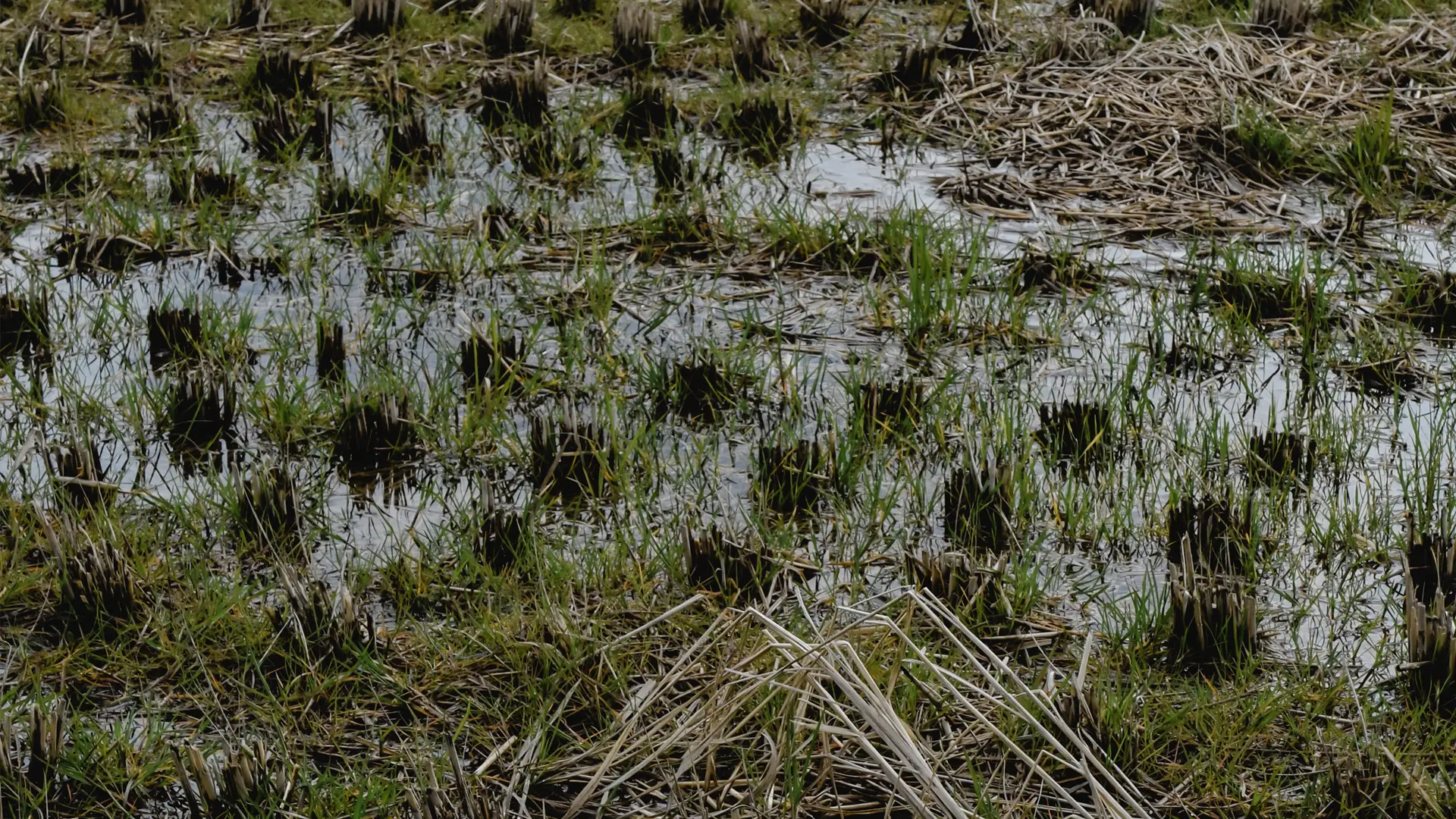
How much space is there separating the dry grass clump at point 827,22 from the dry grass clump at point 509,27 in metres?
1.21

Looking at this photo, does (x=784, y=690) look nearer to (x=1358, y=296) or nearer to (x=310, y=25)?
(x=1358, y=296)

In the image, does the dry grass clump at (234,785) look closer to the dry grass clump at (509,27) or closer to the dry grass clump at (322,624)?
the dry grass clump at (322,624)

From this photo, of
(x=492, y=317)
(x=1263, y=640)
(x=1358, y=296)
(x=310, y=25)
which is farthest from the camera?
(x=310, y=25)

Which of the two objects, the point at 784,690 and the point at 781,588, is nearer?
the point at 784,690

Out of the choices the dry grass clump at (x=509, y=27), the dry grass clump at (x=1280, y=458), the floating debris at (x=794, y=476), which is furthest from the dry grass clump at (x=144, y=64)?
the dry grass clump at (x=1280, y=458)

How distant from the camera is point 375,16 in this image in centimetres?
696

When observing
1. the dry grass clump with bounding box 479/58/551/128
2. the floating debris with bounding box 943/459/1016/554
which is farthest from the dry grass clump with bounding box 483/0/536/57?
the floating debris with bounding box 943/459/1016/554

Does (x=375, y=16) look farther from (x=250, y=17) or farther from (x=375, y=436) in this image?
(x=375, y=436)

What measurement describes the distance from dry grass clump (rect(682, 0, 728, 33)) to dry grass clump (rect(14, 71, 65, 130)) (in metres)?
2.63

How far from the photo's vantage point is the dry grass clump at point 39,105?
234 inches

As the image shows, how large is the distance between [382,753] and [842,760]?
82cm

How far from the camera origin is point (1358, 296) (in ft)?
15.1

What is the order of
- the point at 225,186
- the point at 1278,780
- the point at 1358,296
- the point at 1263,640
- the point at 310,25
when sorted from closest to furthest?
the point at 1278,780 < the point at 1263,640 < the point at 1358,296 < the point at 225,186 < the point at 310,25

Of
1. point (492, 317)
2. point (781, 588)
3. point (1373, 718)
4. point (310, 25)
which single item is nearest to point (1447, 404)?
point (1373, 718)
